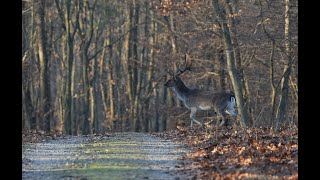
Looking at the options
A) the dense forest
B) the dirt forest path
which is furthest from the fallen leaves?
the dense forest

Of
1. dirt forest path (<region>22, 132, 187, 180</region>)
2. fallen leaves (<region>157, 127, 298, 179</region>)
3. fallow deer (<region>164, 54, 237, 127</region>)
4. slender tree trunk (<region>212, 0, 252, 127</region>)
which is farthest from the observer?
slender tree trunk (<region>212, 0, 252, 127</region>)

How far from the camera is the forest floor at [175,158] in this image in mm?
12383

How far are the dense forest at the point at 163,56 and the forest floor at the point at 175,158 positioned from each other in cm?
741

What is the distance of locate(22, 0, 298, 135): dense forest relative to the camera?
87.5 ft

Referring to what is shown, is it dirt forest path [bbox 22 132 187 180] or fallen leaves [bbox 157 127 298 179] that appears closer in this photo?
fallen leaves [bbox 157 127 298 179]

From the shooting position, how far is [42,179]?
41.2 ft

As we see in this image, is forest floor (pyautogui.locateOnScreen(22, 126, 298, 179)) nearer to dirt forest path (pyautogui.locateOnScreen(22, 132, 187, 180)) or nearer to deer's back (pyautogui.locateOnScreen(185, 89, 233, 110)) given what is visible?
dirt forest path (pyautogui.locateOnScreen(22, 132, 187, 180))

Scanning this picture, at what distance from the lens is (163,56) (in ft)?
127

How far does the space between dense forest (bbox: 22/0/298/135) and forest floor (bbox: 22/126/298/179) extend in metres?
7.41

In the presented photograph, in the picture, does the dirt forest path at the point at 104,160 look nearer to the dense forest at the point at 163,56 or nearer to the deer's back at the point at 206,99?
the deer's back at the point at 206,99

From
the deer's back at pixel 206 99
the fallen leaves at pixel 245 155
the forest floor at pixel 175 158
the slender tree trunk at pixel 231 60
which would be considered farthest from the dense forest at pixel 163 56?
the forest floor at pixel 175 158

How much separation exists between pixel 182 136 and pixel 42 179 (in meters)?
8.12
